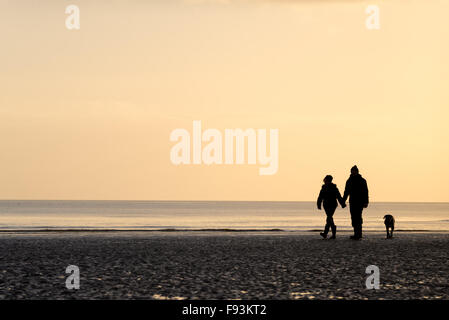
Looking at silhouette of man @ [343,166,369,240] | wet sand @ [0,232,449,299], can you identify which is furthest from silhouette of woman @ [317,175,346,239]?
wet sand @ [0,232,449,299]

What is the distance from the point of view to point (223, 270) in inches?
504

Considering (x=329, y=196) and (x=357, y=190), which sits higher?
(x=357, y=190)

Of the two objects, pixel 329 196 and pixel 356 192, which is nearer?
pixel 356 192

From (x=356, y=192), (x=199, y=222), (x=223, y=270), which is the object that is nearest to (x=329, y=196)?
(x=356, y=192)

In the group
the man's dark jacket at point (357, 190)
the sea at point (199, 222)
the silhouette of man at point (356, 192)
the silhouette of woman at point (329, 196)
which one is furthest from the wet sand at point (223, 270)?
Answer: the sea at point (199, 222)

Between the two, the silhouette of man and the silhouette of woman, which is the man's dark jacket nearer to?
the silhouette of man

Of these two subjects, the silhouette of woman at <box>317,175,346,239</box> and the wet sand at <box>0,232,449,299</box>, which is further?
the silhouette of woman at <box>317,175,346,239</box>

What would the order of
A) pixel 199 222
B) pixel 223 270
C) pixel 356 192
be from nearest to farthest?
pixel 223 270, pixel 356 192, pixel 199 222

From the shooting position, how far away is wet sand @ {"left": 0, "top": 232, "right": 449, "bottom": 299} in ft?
32.2

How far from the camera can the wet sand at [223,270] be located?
983 centimetres

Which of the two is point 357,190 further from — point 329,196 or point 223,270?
point 223,270
